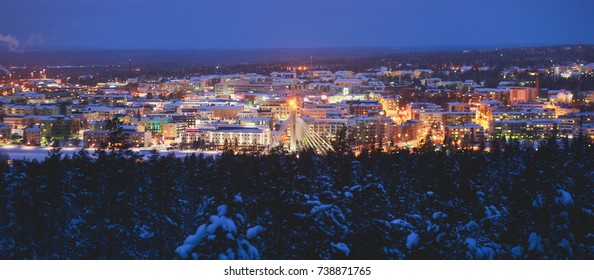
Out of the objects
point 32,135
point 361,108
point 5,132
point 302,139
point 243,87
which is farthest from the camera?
point 243,87

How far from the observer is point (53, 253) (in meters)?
3.93

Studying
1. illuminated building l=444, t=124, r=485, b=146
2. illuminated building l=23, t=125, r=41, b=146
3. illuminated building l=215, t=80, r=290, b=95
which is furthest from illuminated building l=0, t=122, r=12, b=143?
illuminated building l=215, t=80, r=290, b=95

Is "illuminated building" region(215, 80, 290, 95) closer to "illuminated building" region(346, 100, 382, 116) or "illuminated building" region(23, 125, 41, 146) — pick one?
"illuminated building" region(346, 100, 382, 116)

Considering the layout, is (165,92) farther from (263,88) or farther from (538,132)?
(538,132)

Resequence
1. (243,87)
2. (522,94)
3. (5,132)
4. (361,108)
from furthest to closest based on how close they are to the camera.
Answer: (243,87) → (522,94) → (361,108) → (5,132)

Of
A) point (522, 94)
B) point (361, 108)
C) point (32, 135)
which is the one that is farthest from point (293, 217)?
point (522, 94)

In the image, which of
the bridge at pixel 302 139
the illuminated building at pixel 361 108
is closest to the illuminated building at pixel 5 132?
the bridge at pixel 302 139

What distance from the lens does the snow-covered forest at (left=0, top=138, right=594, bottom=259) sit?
3000 mm

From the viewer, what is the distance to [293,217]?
10.3ft

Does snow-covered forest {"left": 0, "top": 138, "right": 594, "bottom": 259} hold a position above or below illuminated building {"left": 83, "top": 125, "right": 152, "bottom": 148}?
above

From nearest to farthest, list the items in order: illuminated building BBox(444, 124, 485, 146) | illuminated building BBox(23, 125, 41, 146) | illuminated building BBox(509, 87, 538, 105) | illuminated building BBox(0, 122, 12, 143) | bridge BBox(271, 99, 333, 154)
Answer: bridge BBox(271, 99, 333, 154), illuminated building BBox(23, 125, 41, 146), illuminated building BBox(0, 122, 12, 143), illuminated building BBox(444, 124, 485, 146), illuminated building BBox(509, 87, 538, 105)

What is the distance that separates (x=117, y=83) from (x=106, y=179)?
22598 millimetres

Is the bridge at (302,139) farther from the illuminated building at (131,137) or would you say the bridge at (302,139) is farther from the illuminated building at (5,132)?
the illuminated building at (5,132)

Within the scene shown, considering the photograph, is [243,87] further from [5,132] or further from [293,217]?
[293,217]
